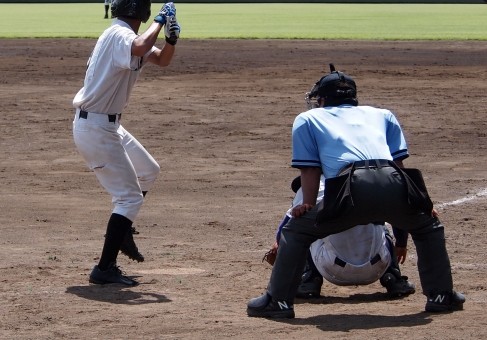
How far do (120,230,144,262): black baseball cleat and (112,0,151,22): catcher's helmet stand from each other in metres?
1.41

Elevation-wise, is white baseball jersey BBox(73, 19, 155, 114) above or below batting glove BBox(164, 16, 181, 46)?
below

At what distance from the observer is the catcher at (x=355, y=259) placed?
6.72 meters

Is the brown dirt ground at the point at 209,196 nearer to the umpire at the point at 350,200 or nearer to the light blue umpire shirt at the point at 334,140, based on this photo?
the umpire at the point at 350,200

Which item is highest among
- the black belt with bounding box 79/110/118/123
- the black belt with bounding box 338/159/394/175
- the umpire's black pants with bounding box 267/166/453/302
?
the black belt with bounding box 338/159/394/175

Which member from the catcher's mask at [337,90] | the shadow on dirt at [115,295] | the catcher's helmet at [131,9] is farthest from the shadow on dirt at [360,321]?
the catcher's helmet at [131,9]

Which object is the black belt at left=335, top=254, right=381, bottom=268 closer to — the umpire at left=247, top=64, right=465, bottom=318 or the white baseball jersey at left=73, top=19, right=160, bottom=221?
the umpire at left=247, top=64, right=465, bottom=318

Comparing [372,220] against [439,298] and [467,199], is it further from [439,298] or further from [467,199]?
[467,199]

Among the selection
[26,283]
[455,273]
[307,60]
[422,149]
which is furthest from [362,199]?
[307,60]

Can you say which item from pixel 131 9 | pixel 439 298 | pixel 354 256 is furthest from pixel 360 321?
pixel 131 9

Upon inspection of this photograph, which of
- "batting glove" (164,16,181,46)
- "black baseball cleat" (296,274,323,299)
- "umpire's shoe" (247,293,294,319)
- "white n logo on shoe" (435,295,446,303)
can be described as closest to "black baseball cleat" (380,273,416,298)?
"black baseball cleat" (296,274,323,299)

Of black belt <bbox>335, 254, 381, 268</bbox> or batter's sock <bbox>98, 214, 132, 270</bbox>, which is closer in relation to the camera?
black belt <bbox>335, 254, 381, 268</bbox>

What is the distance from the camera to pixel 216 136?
14078 mm

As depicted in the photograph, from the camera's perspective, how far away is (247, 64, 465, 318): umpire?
615 centimetres

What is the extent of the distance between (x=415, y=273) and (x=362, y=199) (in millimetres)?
1625
